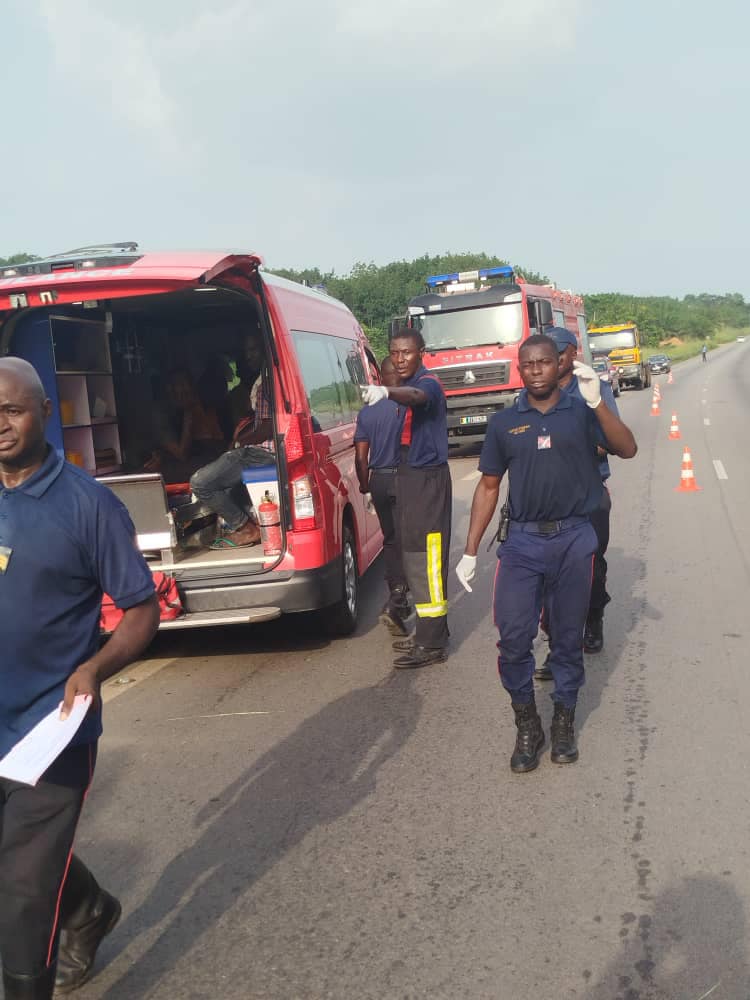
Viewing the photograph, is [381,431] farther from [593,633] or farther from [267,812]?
[267,812]

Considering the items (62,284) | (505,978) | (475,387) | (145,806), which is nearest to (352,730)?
(145,806)

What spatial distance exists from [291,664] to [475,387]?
12639 mm

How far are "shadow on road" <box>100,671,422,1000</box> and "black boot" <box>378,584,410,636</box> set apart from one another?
1.10 m

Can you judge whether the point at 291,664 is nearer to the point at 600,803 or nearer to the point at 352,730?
the point at 352,730

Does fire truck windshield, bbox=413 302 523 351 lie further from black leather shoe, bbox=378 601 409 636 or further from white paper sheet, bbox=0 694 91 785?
white paper sheet, bbox=0 694 91 785

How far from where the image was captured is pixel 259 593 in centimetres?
602

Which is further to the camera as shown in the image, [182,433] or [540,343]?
[182,433]

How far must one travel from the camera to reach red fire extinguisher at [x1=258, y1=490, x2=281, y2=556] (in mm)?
6227

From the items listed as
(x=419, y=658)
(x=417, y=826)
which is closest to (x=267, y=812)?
(x=417, y=826)

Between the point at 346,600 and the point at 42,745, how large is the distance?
174 inches

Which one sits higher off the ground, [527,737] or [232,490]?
[232,490]

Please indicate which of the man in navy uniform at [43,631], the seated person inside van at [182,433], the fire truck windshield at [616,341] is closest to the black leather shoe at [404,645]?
the seated person inside van at [182,433]

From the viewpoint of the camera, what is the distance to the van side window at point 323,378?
650cm

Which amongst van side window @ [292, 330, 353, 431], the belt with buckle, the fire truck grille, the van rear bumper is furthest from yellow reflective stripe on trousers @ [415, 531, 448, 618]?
the fire truck grille
